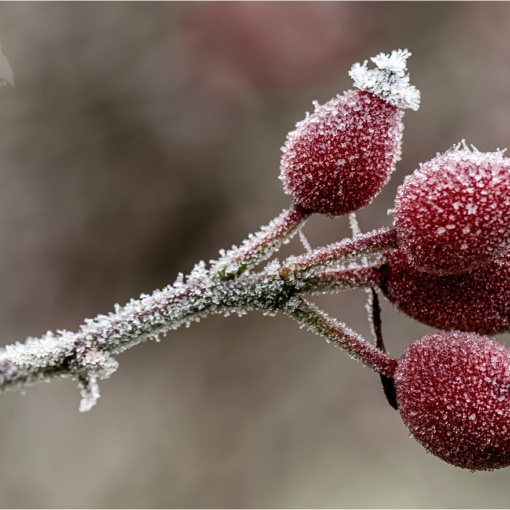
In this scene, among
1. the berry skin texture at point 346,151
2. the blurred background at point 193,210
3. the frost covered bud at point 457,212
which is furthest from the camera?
the blurred background at point 193,210

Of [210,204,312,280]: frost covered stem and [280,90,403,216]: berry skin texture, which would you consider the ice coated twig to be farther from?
[280,90,403,216]: berry skin texture

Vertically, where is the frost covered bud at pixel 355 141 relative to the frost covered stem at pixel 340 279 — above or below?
above

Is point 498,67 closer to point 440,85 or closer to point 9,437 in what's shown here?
point 440,85

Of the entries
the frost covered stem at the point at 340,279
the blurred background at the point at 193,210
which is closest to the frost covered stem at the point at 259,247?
the frost covered stem at the point at 340,279

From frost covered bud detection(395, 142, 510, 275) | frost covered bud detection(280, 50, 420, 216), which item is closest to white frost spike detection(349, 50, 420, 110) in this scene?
frost covered bud detection(280, 50, 420, 216)

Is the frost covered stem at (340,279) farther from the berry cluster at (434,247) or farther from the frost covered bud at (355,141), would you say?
the frost covered bud at (355,141)

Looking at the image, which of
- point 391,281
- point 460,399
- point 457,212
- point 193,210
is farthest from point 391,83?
point 193,210

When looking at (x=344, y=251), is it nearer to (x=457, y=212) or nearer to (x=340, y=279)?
(x=340, y=279)
